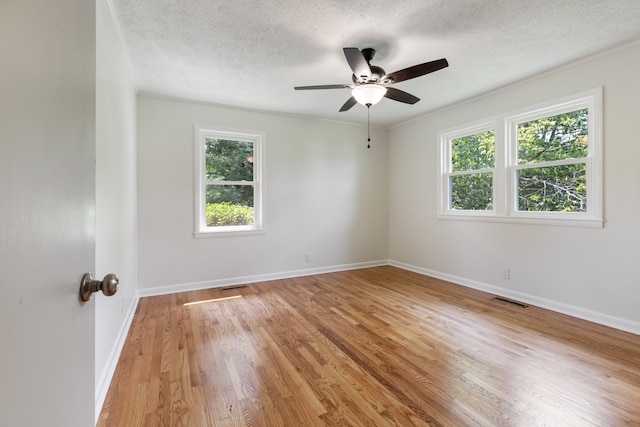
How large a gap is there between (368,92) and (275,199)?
2314 millimetres

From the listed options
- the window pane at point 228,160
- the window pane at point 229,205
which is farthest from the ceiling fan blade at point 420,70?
the window pane at point 229,205

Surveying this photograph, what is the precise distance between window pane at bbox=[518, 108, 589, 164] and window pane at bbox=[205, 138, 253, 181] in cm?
356

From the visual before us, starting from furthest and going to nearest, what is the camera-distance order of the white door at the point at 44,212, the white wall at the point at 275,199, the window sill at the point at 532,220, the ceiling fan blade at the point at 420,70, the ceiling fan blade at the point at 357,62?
the white wall at the point at 275,199
the window sill at the point at 532,220
the ceiling fan blade at the point at 420,70
the ceiling fan blade at the point at 357,62
the white door at the point at 44,212

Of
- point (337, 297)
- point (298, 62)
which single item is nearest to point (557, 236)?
point (337, 297)

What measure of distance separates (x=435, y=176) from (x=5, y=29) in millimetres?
4645

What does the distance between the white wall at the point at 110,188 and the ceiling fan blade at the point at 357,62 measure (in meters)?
1.55

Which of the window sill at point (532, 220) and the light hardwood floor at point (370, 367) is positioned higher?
the window sill at point (532, 220)

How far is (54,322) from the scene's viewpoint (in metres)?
0.57

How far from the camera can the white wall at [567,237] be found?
2617 mm

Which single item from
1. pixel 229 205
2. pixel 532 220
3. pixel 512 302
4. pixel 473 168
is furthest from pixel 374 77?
pixel 512 302

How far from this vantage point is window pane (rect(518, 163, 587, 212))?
9.84 ft

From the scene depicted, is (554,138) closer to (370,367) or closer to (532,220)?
(532,220)

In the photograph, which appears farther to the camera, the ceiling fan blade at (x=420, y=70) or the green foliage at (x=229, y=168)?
the green foliage at (x=229, y=168)

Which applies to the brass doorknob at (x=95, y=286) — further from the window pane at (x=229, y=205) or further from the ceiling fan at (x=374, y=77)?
the window pane at (x=229, y=205)
